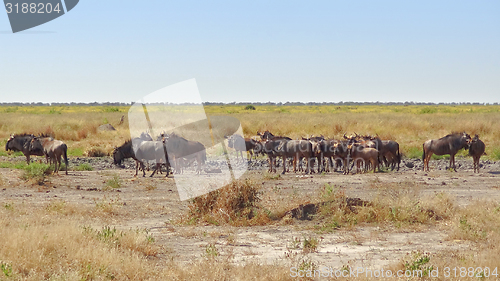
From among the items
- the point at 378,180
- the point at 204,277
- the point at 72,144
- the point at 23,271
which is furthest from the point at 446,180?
the point at 72,144

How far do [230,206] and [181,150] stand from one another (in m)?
9.83

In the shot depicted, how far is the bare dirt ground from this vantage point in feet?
26.3

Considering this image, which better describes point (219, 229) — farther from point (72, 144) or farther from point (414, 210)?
point (72, 144)

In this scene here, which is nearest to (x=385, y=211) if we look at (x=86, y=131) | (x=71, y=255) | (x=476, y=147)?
(x=71, y=255)

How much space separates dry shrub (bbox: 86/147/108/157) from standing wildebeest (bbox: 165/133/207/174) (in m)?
8.65

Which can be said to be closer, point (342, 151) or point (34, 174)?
point (34, 174)

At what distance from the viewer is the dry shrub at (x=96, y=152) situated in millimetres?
27500

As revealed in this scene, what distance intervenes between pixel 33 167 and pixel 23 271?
10879mm

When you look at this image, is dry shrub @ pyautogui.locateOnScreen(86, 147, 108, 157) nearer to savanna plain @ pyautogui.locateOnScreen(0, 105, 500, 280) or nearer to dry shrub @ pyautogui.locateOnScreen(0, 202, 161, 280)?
savanna plain @ pyautogui.locateOnScreen(0, 105, 500, 280)

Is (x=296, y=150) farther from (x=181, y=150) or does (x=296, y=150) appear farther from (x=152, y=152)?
(x=152, y=152)

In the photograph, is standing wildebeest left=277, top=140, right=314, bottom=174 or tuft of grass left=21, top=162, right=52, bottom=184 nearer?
tuft of grass left=21, top=162, right=52, bottom=184

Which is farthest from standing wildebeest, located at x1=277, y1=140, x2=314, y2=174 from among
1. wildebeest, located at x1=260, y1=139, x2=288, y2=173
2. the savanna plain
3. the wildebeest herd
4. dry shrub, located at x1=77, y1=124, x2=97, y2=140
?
dry shrub, located at x1=77, y1=124, x2=97, y2=140

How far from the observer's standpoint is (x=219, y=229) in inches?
392

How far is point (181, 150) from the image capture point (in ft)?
66.2
